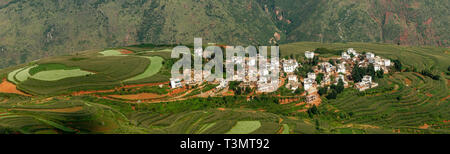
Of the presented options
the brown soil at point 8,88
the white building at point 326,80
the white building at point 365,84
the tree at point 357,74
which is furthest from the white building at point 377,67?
the brown soil at point 8,88

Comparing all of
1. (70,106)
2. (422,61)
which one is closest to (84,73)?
(70,106)

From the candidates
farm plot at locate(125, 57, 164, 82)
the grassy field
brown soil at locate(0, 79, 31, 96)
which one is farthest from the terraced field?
brown soil at locate(0, 79, 31, 96)

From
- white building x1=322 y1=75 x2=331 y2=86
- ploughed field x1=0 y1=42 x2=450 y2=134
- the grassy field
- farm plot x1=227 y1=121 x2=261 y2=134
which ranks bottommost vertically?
farm plot x1=227 y1=121 x2=261 y2=134

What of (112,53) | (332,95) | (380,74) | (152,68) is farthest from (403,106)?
(112,53)

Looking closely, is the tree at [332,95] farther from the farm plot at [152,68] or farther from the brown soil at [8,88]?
the brown soil at [8,88]

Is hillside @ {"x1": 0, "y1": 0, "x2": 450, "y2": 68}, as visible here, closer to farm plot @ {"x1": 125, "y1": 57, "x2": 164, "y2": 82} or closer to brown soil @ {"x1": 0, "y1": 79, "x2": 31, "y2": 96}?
farm plot @ {"x1": 125, "y1": 57, "x2": 164, "y2": 82}

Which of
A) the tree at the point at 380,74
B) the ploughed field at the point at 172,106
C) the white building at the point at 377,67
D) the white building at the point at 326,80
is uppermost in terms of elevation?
the white building at the point at 377,67

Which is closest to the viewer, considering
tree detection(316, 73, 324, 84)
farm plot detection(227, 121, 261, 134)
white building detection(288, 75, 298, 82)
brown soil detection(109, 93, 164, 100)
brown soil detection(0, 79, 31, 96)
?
farm plot detection(227, 121, 261, 134)
